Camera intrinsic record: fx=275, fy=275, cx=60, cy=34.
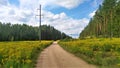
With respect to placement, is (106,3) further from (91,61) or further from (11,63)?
(11,63)

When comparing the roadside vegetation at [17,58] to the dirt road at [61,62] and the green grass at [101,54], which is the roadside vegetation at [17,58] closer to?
the dirt road at [61,62]

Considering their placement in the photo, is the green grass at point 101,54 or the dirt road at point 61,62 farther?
the dirt road at point 61,62

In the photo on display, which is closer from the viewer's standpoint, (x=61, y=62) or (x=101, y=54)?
(x=61, y=62)

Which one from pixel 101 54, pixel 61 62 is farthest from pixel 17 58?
pixel 101 54

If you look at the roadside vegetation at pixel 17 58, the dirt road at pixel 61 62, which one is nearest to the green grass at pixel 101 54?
the dirt road at pixel 61 62

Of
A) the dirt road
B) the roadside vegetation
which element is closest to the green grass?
the dirt road

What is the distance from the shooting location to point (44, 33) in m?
197

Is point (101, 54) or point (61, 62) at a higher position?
point (101, 54)

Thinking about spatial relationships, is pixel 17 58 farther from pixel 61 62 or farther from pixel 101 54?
pixel 101 54

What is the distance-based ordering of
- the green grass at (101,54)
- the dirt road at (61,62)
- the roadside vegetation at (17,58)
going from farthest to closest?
1. the dirt road at (61,62)
2. the green grass at (101,54)
3. the roadside vegetation at (17,58)

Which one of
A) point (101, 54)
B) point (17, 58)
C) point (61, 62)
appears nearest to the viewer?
point (17, 58)

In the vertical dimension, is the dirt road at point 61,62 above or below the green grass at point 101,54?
below

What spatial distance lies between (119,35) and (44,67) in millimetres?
78955

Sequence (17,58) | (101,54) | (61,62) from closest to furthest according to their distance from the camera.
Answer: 1. (17,58)
2. (61,62)
3. (101,54)
